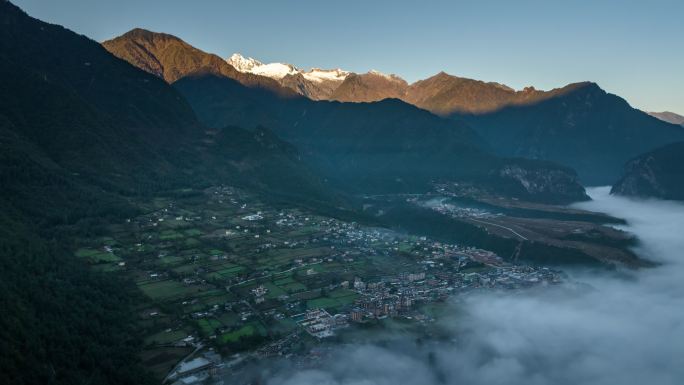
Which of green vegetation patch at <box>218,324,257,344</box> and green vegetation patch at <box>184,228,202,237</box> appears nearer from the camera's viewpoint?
green vegetation patch at <box>218,324,257,344</box>

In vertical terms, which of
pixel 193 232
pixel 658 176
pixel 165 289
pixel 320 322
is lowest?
pixel 320 322

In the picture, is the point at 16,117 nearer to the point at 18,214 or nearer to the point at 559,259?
the point at 18,214

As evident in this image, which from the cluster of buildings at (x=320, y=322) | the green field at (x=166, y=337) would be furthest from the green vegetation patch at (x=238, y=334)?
the cluster of buildings at (x=320, y=322)

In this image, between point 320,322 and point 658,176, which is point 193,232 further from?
point 658,176

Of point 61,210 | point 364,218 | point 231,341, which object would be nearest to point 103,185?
point 61,210

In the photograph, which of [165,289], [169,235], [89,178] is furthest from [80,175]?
[165,289]

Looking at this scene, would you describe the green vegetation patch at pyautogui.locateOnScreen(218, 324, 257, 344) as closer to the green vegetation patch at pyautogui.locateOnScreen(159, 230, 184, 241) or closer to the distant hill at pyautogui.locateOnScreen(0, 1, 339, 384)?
the distant hill at pyautogui.locateOnScreen(0, 1, 339, 384)

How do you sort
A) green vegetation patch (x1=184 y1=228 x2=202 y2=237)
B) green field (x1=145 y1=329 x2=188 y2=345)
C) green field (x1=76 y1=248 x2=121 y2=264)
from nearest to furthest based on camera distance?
green field (x1=145 y1=329 x2=188 y2=345) → green field (x1=76 y1=248 x2=121 y2=264) → green vegetation patch (x1=184 y1=228 x2=202 y2=237)

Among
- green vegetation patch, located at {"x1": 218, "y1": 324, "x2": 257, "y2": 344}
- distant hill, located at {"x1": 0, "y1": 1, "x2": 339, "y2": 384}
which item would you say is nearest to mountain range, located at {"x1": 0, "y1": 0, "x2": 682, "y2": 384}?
distant hill, located at {"x1": 0, "y1": 1, "x2": 339, "y2": 384}

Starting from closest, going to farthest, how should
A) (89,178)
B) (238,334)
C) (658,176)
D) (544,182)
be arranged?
1. (238,334)
2. (89,178)
3. (658,176)
4. (544,182)
